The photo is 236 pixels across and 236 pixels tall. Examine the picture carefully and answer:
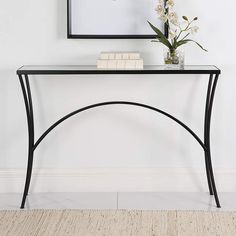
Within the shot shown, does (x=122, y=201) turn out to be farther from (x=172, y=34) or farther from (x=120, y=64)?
(x=172, y=34)

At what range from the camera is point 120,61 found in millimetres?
2930

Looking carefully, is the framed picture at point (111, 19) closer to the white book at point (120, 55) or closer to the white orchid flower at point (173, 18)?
the white orchid flower at point (173, 18)

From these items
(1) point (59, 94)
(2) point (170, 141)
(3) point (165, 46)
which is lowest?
(2) point (170, 141)

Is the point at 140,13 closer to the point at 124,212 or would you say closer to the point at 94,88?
the point at 94,88

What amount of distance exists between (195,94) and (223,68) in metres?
0.19

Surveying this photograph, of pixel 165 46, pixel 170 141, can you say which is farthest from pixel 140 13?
pixel 170 141

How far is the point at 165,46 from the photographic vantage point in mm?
3137

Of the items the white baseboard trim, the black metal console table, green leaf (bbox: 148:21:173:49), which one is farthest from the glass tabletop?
the white baseboard trim

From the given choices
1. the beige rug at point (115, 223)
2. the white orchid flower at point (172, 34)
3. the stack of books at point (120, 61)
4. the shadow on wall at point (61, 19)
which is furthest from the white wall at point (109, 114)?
the beige rug at point (115, 223)

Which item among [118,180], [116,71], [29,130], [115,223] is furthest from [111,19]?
[115,223]

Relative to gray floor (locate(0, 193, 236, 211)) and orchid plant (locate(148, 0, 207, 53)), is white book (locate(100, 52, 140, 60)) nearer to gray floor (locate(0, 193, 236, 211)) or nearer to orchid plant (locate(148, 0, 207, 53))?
orchid plant (locate(148, 0, 207, 53))

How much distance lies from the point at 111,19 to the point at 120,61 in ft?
0.97

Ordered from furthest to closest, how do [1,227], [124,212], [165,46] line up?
[165,46] < [124,212] < [1,227]

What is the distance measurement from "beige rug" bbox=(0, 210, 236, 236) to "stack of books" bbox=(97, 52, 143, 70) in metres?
0.69
